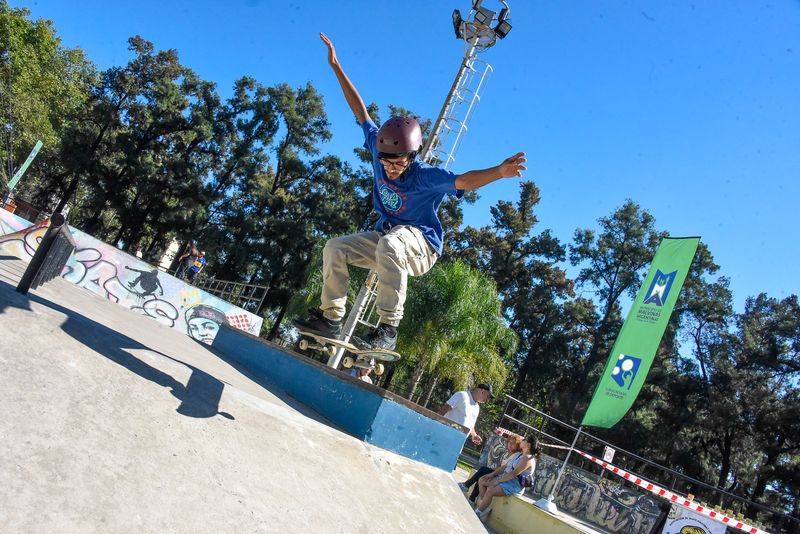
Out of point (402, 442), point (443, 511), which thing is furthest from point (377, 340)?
point (443, 511)

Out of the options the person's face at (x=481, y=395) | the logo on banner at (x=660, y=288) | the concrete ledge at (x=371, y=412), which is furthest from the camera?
the logo on banner at (x=660, y=288)

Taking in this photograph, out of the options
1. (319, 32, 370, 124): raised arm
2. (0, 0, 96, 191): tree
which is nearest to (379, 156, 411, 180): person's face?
(319, 32, 370, 124): raised arm

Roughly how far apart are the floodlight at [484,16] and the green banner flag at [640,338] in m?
6.31

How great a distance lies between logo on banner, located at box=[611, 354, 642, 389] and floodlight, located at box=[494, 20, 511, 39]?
6.96 metres

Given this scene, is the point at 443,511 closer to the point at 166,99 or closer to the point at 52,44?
the point at 166,99

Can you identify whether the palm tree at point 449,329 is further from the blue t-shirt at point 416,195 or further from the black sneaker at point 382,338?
the blue t-shirt at point 416,195

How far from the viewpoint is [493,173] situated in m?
4.23

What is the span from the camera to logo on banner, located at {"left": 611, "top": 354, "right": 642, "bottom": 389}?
10977 mm

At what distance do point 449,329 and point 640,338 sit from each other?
582 inches

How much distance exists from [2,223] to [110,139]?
87.7ft

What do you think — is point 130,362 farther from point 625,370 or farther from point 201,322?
point 201,322

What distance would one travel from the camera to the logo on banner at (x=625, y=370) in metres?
11.0

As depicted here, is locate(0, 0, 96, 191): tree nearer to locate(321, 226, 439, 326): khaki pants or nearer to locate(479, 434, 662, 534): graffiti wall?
locate(479, 434, 662, 534): graffiti wall

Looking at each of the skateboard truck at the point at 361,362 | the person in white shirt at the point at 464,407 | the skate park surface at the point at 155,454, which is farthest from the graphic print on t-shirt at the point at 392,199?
the person in white shirt at the point at 464,407
